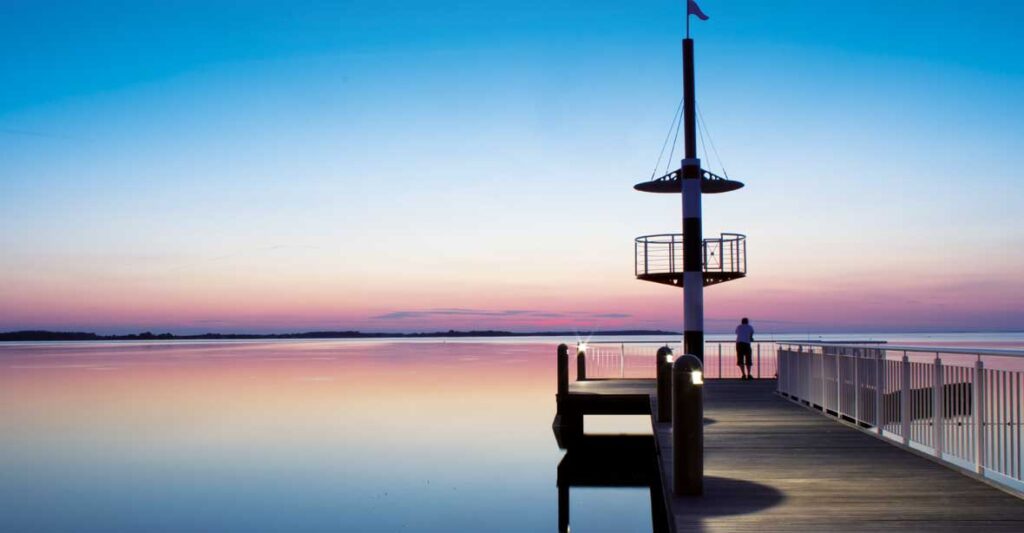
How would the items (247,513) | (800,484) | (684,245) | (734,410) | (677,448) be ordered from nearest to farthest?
(677,448) → (800,484) → (734,410) → (247,513) → (684,245)

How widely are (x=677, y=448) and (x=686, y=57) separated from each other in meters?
15.2

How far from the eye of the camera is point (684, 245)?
2061 centimetres

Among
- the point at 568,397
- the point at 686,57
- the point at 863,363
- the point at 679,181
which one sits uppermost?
the point at 686,57

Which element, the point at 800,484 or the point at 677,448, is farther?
the point at 800,484

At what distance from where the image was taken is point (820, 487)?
829cm

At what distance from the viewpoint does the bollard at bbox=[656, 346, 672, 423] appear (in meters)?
14.4

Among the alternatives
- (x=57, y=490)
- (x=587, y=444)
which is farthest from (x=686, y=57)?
(x=57, y=490)

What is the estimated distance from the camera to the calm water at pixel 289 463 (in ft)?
56.0

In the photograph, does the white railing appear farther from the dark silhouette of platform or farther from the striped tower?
the dark silhouette of platform

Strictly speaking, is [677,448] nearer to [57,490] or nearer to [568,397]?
[568,397]

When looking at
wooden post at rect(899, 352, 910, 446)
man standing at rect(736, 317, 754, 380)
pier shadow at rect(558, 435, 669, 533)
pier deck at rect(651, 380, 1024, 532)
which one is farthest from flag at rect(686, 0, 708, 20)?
wooden post at rect(899, 352, 910, 446)

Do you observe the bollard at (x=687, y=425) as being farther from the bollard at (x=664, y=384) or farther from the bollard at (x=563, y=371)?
the bollard at (x=563, y=371)

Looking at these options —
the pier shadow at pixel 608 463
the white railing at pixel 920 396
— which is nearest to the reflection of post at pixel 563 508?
the pier shadow at pixel 608 463

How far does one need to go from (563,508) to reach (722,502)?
11.3 meters
